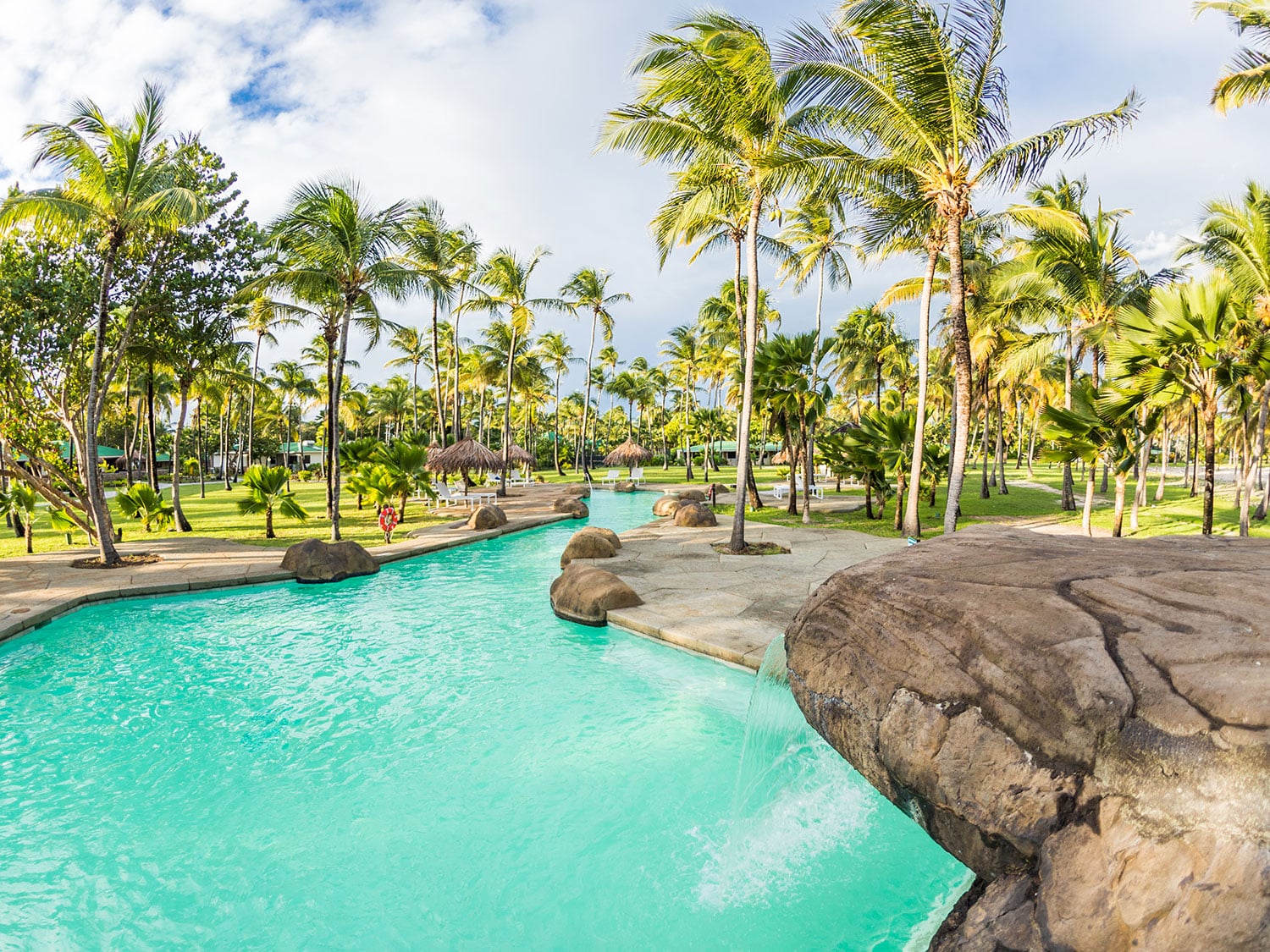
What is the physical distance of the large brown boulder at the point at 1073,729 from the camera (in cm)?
197

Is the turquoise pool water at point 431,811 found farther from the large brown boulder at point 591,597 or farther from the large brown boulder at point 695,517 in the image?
the large brown boulder at point 695,517

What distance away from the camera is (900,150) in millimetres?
12227

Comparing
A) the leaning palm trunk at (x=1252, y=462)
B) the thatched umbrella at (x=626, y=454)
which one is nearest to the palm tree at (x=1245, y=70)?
the leaning palm trunk at (x=1252, y=462)

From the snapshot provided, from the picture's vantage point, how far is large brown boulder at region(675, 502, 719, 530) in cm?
1831

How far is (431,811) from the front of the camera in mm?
4895

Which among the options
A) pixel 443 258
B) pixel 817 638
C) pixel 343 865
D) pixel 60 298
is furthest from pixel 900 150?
pixel 443 258

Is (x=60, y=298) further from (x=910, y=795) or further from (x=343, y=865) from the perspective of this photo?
(x=910, y=795)

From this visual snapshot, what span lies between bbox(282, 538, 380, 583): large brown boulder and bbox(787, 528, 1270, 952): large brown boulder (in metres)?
11.2

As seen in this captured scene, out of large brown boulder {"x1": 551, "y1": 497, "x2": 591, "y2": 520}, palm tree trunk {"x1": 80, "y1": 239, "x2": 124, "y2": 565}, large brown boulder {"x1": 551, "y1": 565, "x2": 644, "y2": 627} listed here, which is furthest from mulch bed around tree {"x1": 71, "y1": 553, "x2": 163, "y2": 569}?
large brown boulder {"x1": 551, "y1": 497, "x2": 591, "y2": 520}

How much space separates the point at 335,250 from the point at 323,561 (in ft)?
27.4

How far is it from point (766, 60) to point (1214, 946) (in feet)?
43.8

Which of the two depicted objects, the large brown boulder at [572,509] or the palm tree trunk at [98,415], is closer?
the palm tree trunk at [98,415]

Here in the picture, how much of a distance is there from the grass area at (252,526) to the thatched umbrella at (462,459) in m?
1.87

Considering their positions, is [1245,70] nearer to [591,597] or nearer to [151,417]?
[591,597]
